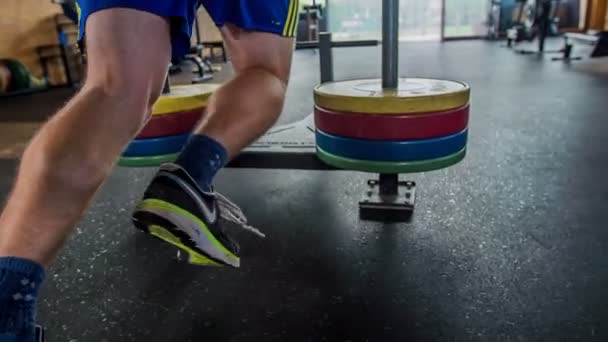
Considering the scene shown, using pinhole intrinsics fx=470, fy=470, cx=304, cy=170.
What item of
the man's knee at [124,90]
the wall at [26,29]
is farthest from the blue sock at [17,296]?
the wall at [26,29]

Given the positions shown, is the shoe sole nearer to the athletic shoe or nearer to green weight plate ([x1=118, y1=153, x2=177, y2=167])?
the athletic shoe

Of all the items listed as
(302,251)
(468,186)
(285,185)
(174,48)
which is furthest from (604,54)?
(174,48)

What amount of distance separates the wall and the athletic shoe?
4277mm

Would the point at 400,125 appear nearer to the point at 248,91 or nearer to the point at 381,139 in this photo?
the point at 381,139

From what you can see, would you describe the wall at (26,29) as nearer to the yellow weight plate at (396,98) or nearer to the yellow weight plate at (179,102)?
the yellow weight plate at (179,102)

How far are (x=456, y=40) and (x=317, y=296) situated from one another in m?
7.94

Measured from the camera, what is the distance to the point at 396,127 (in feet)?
3.41

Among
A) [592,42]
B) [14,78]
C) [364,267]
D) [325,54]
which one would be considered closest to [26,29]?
[14,78]

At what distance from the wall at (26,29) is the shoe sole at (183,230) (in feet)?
14.0

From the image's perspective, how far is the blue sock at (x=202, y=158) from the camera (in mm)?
662

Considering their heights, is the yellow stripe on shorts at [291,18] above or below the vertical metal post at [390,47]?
above

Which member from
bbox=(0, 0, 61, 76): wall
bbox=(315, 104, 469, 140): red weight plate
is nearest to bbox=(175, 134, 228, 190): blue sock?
bbox=(315, 104, 469, 140): red weight plate

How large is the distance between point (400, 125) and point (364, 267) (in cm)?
32

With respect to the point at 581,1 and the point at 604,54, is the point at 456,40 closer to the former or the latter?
the point at 581,1
